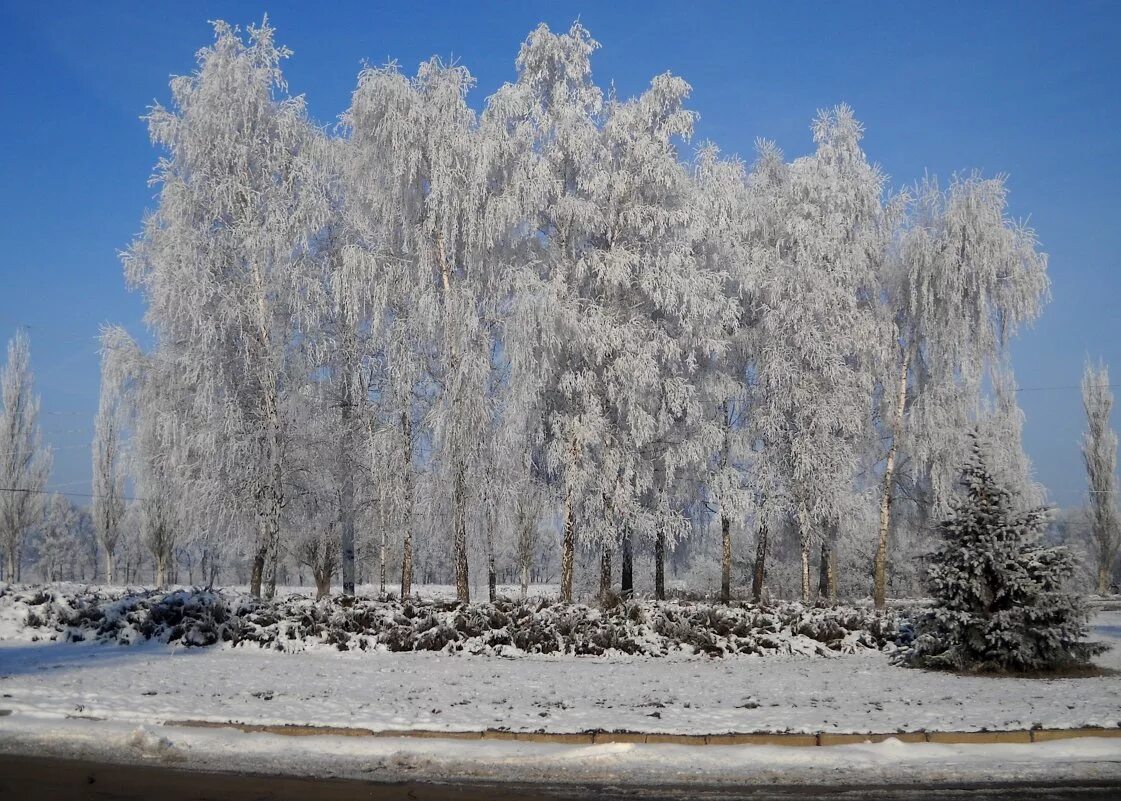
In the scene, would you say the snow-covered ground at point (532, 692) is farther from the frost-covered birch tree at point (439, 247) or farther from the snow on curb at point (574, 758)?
the frost-covered birch tree at point (439, 247)

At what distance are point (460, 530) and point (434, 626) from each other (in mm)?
4608

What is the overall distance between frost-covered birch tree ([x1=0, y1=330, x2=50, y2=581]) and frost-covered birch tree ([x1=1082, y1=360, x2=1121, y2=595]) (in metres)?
54.9

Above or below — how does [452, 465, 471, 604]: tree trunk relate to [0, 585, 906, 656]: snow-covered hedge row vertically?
above

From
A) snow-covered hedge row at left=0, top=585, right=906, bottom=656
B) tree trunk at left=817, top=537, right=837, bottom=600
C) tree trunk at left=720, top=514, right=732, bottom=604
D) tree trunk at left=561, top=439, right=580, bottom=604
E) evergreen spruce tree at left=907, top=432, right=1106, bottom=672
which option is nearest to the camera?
evergreen spruce tree at left=907, top=432, right=1106, bottom=672

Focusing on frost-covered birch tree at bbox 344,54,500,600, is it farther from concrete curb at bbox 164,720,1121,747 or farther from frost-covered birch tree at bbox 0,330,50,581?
frost-covered birch tree at bbox 0,330,50,581

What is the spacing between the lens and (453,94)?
21.4 m

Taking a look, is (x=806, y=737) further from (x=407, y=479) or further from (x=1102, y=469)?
(x=1102, y=469)

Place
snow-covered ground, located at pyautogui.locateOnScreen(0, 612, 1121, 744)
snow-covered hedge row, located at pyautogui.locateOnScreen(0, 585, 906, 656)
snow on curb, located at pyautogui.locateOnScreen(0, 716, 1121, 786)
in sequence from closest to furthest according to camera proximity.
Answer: snow on curb, located at pyautogui.locateOnScreen(0, 716, 1121, 786) → snow-covered ground, located at pyautogui.locateOnScreen(0, 612, 1121, 744) → snow-covered hedge row, located at pyautogui.locateOnScreen(0, 585, 906, 656)

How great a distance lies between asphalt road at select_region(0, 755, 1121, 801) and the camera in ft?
19.4

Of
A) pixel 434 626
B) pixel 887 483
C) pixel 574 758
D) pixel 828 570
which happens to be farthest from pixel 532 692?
pixel 828 570

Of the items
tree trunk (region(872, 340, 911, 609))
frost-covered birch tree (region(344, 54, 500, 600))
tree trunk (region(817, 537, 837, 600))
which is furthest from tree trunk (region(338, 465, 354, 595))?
tree trunk (region(872, 340, 911, 609))

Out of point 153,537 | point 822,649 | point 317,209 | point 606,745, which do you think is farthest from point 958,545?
point 153,537

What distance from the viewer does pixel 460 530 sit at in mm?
20062

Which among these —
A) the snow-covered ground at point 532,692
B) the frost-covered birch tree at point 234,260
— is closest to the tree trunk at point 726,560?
the snow-covered ground at point 532,692
